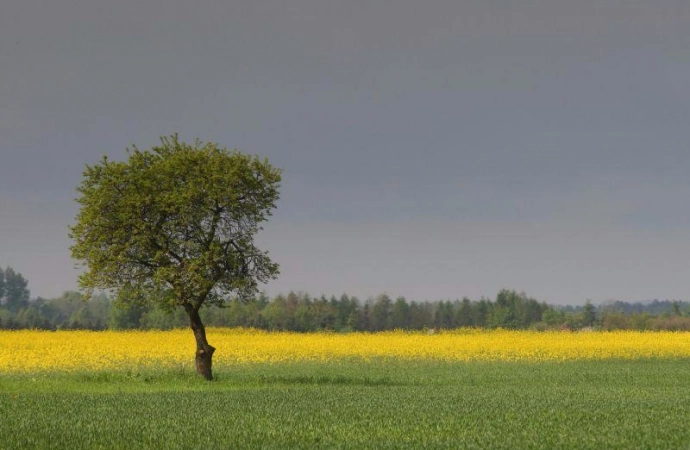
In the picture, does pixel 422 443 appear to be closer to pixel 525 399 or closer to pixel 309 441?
pixel 309 441

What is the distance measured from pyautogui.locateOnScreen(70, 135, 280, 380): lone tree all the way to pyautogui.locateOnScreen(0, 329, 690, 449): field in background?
495 cm

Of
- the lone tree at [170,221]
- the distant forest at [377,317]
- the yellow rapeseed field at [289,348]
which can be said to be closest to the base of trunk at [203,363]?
the lone tree at [170,221]

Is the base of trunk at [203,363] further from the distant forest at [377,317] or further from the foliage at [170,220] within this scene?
the distant forest at [377,317]

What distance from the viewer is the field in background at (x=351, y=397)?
19375 millimetres

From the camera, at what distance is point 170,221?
39406 millimetres

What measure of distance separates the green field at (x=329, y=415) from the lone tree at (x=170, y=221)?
494cm

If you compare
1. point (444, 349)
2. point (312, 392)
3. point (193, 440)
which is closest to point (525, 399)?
point (312, 392)

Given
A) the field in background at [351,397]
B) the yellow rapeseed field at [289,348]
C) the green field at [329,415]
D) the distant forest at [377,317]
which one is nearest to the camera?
the green field at [329,415]

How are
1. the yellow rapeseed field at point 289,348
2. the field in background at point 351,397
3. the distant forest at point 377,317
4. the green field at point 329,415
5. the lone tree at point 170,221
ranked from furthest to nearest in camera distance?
the distant forest at point 377,317 < the yellow rapeseed field at point 289,348 < the lone tree at point 170,221 < the field in background at point 351,397 < the green field at point 329,415

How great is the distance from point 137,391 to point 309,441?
59.5 feet

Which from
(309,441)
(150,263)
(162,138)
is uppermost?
(162,138)

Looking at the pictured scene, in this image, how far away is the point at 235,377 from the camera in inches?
1681

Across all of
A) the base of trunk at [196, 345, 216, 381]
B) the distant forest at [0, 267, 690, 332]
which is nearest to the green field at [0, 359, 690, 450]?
the base of trunk at [196, 345, 216, 381]

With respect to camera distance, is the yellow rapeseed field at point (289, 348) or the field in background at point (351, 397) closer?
the field in background at point (351, 397)
